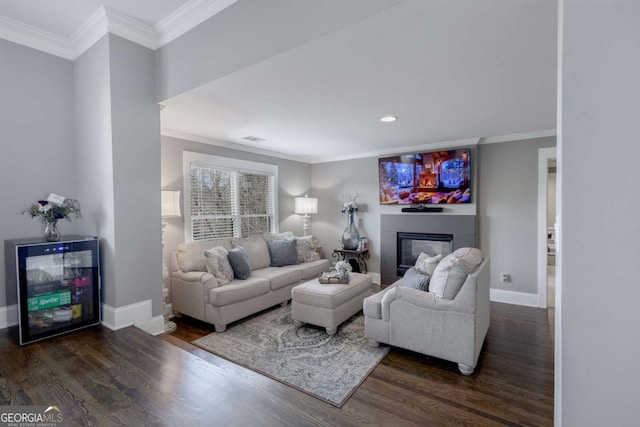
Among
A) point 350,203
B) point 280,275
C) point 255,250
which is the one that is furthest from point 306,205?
point 280,275

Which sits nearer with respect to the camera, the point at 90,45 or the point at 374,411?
the point at 374,411

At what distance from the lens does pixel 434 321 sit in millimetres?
2521

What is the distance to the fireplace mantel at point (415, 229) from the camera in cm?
441

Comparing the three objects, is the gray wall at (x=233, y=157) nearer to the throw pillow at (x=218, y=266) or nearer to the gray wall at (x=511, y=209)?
the throw pillow at (x=218, y=266)

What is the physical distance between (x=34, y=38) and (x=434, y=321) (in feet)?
13.1

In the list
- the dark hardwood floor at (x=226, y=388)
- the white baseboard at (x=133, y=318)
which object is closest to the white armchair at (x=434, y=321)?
the dark hardwood floor at (x=226, y=388)

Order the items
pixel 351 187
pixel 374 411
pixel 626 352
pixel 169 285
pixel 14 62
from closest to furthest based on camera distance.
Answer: pixel 626 352
pixel 374 411
pixel 14 62
pixel 169 285
pixel 351 187

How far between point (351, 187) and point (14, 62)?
4.56 m

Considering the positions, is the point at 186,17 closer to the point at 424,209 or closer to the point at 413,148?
the point at 413,148

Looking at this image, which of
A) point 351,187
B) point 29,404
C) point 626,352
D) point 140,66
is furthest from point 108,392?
point 351,187

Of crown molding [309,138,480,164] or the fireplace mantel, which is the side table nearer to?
the fireplace mantel

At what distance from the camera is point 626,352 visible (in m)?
0.82

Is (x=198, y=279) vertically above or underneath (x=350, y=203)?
underneath

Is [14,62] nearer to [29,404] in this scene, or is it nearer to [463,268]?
[29,404]
